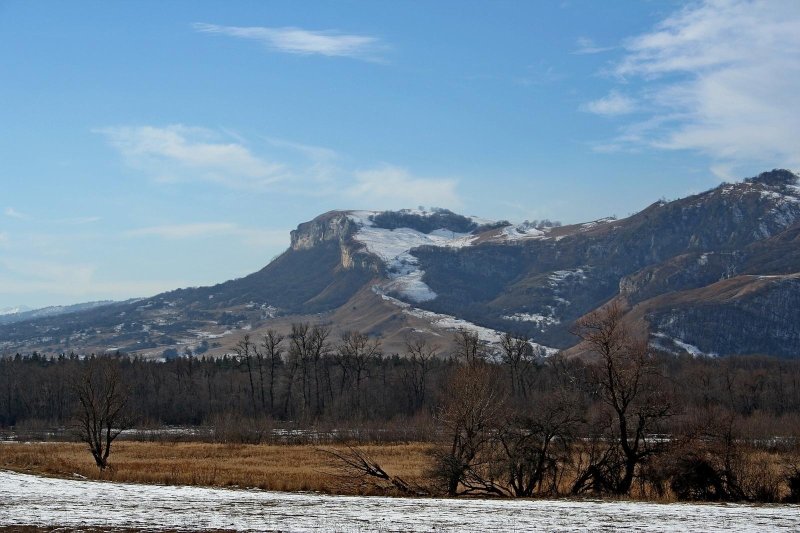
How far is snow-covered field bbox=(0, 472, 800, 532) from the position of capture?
29109 mm

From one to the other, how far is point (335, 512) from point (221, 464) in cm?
3862

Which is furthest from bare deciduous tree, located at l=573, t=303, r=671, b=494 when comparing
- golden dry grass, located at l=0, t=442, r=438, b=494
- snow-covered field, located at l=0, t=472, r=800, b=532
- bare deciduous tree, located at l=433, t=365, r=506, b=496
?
golden dry grass, located at l=0, t=442, r=438, b=494

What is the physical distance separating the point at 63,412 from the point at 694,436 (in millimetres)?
139989

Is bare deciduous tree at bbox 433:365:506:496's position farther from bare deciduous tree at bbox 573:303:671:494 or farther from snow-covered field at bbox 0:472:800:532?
snow-covered field at bbox 0:472:800:532

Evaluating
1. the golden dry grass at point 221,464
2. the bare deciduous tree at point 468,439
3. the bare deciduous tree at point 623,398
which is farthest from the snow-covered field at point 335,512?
the bare deciduous tree at point 623,398

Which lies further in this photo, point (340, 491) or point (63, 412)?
point (63, 412)

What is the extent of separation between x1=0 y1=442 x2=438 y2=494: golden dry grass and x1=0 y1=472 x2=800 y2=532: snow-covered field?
588 centimetres

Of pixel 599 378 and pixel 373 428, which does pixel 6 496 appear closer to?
pixel 599 378

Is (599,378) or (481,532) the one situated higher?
(599,378)

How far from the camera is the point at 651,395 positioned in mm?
50375

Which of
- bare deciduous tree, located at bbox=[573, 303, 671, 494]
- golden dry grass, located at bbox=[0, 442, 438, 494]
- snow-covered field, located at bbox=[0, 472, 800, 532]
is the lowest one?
golden dry grass, located at bbox=[0, 442, 438, 494]

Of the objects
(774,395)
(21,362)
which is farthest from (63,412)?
(774,395)

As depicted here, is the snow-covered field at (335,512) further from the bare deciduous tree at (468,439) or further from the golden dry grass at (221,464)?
the bare deciduous tree at (468,439)

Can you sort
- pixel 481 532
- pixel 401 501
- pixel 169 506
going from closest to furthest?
pixel 481 532, pixel 169 506, pixel 401 501
